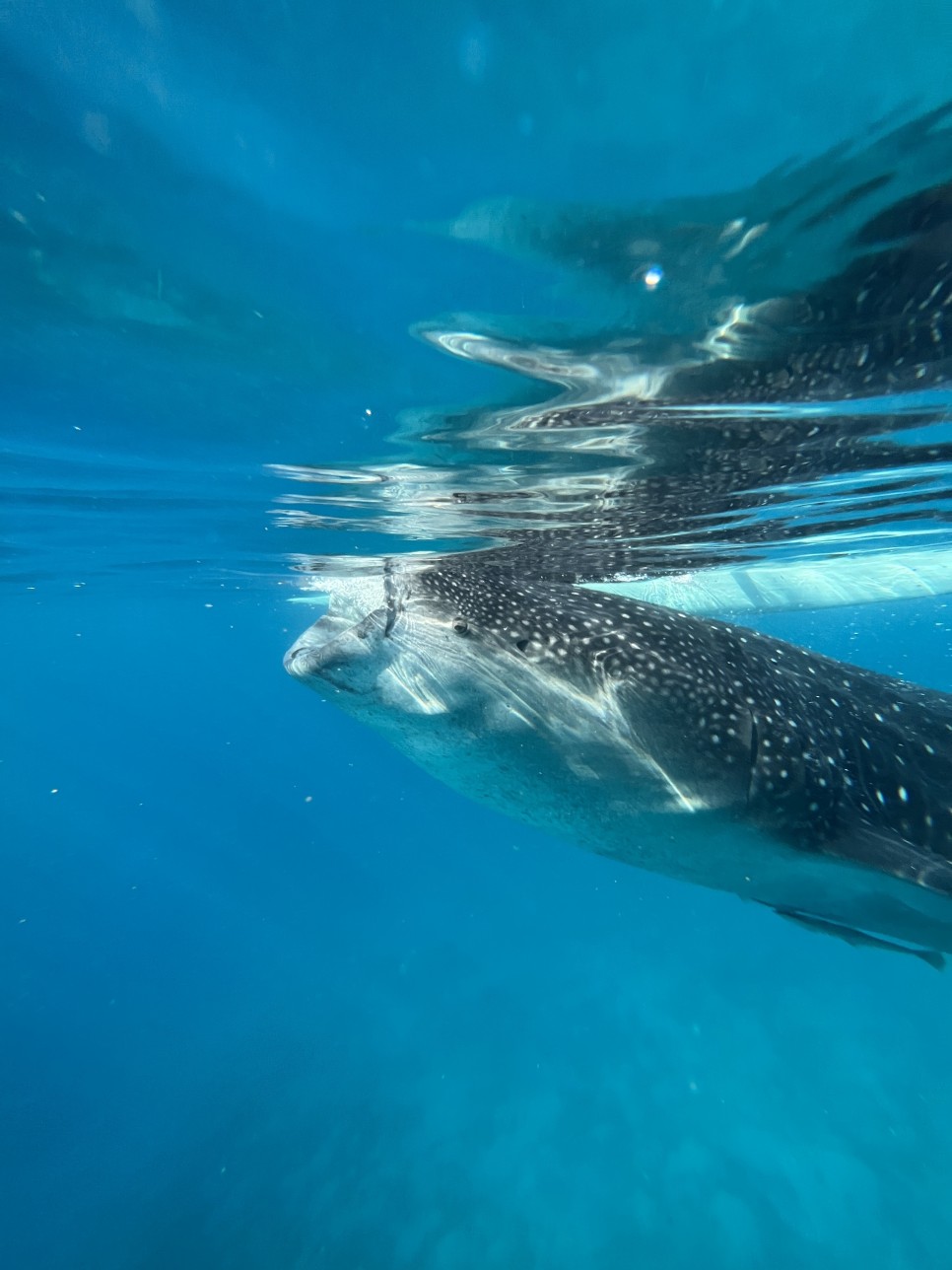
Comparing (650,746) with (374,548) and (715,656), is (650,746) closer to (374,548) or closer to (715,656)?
(715,656)

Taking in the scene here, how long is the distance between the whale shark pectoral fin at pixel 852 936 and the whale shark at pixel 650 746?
18 millimetres

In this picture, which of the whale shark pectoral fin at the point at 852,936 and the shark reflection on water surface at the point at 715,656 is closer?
the shark reflection on water surface at the point at 715,656

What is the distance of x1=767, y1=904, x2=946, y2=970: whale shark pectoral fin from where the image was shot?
3.77 meters

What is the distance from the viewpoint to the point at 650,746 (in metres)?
3.43

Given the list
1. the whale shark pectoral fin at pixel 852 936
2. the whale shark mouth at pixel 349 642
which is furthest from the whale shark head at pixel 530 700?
the whale shark pectoral fin at pixel 852 936

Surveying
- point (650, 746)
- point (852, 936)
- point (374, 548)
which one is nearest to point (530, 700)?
point (650, 746)

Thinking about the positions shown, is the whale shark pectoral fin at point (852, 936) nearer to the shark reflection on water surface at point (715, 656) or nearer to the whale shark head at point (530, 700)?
the shark reflection on water surface at point (715, 656)

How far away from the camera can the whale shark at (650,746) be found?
134 inches

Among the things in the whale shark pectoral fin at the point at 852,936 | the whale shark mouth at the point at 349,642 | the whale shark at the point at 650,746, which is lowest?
the whale shark pectoral fin at the point at 852,936

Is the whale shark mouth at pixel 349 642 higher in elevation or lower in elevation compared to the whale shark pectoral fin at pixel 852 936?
higher

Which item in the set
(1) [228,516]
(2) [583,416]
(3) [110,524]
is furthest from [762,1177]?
(3) [110,524]

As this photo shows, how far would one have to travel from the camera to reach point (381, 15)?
8.51 feet

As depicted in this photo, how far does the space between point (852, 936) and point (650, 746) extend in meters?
1.87

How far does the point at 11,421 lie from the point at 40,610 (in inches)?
1031
